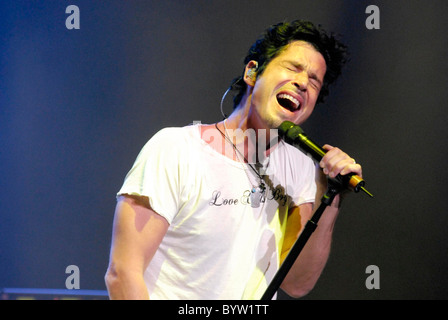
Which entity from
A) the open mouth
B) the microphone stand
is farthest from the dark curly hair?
the microphone stand

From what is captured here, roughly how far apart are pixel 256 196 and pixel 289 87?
335 millimetres

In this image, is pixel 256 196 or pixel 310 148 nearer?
pixel 310 148

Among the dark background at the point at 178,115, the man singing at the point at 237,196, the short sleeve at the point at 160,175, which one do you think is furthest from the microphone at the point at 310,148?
the dark background at the point at 178,115

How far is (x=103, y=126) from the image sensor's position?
210cm

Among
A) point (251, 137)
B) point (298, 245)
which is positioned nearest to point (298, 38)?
point (251, 137)

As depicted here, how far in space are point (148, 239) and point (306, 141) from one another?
0.45 meters

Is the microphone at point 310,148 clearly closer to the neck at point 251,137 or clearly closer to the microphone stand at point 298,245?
the microphone stand at point 298,245

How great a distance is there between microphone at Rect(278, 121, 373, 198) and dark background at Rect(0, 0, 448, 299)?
0.77 meters

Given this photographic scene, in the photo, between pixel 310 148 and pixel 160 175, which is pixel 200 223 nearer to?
pixel 160 175

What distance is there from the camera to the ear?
65.0 inches

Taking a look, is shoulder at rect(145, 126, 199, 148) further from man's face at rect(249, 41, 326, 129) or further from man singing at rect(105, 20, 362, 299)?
man's face at rect(249, 41, 326, 129)

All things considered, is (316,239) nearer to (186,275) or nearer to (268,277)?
(268,277)

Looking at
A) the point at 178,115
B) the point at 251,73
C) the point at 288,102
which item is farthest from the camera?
the point at 178,115

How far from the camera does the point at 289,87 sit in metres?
1.51
